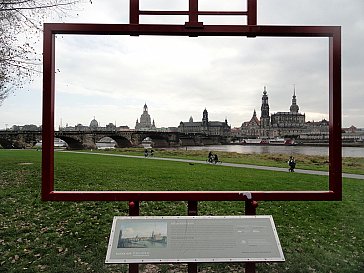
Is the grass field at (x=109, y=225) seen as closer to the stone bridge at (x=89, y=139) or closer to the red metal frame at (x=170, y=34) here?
the red metal frame at (x=170, y=34)

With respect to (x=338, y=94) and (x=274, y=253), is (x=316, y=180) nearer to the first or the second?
(x=338, y=94)

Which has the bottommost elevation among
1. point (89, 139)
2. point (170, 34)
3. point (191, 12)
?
point (89, 139)

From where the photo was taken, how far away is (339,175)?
5148 millimetres

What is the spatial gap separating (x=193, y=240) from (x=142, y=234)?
2.17ft

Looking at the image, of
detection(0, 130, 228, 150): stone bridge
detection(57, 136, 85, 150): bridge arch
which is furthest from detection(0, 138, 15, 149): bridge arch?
detection(57, 136, 85, 150): bridge arch

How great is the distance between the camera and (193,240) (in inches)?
171

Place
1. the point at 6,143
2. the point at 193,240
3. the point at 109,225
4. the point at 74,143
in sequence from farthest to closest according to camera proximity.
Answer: the point at 74,143 → the point at 6,143 → the point at 109,225 → the point at 193,240

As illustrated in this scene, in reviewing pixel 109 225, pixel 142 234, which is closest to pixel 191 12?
pixel 142 234

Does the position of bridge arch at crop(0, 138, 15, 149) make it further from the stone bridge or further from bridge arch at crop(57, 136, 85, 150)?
bridge arch at crop(57, 136, 85, 150)

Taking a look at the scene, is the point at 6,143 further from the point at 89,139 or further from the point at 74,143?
the point at 89,139

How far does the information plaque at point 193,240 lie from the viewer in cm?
417

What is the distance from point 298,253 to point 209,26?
480 centimetres

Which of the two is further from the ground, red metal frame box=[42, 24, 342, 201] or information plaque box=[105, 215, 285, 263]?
red metal frame box=[42, 24, 342, 201]

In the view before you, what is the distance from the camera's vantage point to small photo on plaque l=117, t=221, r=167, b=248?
14.1 feet
